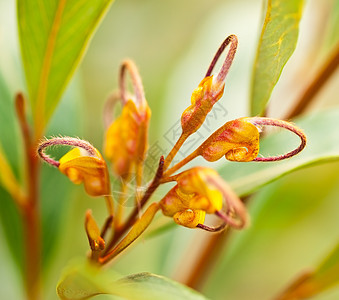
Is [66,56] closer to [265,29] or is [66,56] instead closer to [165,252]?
[265,29]

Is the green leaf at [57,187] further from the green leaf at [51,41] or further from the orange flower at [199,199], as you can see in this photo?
the orange flower at [199,199]

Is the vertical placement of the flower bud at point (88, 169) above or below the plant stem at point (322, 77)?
below

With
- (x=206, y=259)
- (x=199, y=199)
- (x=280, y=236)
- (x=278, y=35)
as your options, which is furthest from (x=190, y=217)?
(x=280, y=236)

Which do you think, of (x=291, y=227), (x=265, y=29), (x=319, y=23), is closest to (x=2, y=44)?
(x=265, y=29)

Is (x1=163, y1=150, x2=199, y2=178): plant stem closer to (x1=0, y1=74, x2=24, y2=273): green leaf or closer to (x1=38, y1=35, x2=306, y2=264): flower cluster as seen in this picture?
Answer: (x1=38, y1=35, x2=306, y2=264): flower cluster

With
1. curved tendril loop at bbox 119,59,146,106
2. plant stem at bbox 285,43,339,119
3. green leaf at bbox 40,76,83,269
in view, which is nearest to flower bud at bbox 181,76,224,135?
curved tendril loop at bbox 119,59,146,106

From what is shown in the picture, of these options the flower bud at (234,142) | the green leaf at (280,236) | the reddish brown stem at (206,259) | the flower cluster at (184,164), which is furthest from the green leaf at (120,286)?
the green leaf at (280,236)

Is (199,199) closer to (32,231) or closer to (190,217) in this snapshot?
(190,217)
